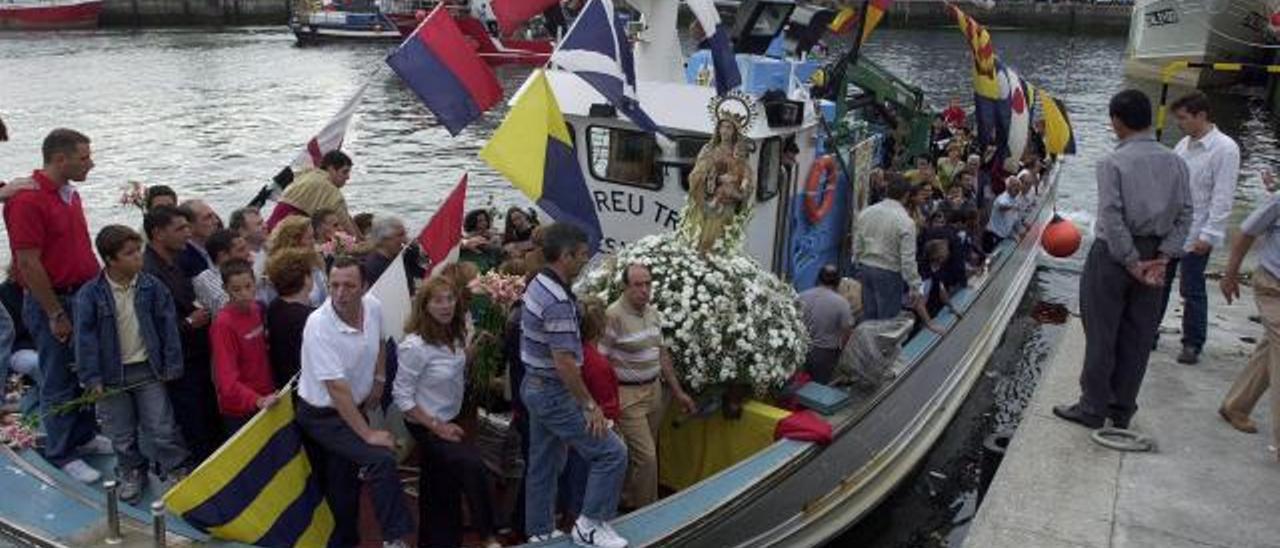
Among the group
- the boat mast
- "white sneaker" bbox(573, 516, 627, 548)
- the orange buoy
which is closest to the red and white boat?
the boat mast

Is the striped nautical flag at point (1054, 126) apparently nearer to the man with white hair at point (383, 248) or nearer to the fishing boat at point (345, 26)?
the man with white hair at point (383, 248)

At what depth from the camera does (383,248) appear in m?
6.00

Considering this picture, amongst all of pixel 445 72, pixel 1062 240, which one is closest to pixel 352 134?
pixel 1062 240

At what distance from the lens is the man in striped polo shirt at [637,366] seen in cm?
524

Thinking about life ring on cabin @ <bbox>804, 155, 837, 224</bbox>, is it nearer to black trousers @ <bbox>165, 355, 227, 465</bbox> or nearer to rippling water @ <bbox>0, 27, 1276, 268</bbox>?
black trousers @ <bbox>165, 355, 227, 465</bbox>

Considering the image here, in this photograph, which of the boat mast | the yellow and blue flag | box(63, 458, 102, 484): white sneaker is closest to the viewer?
box(63, 458, 102, 484): white sneaker

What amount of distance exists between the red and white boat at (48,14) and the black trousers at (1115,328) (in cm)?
5530

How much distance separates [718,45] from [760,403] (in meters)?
2.59

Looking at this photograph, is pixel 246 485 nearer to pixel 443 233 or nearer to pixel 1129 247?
pixel 443 233

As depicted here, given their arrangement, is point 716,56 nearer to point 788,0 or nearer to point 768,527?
point 788,0

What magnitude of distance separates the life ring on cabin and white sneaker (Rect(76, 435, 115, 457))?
17.4ft

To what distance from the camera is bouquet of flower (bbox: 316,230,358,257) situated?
6.82 metres

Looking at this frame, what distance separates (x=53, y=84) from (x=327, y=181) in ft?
102

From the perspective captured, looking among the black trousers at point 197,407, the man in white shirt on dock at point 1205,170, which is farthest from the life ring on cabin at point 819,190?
the black trousers at point 197,407
